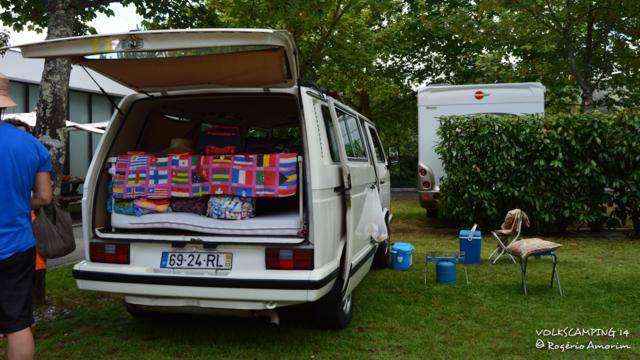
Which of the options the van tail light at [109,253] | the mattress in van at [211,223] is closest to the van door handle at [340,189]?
the mattress in van at [211,223]

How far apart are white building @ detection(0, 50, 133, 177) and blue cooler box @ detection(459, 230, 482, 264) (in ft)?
38.4

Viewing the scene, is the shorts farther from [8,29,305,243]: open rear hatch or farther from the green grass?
the green grass

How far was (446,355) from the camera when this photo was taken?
411 centimetres

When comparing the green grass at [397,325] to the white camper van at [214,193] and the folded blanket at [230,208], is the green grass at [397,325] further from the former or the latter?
the folded blanket at [230,208]

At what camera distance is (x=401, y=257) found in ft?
23.6

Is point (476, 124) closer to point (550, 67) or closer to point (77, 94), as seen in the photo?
point (550, 67)

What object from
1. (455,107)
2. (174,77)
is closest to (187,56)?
(174,77)

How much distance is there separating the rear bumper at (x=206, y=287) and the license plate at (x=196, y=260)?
4.0 inches

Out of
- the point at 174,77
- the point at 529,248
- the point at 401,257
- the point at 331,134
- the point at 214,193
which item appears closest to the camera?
the point at 214,193

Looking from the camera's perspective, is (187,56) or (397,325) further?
(397,325)

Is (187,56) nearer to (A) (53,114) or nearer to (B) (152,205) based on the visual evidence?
(B) (152,205)

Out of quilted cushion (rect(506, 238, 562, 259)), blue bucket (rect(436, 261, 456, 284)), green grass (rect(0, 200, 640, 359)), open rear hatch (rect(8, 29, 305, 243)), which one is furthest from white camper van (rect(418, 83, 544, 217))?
open rear hatch (rect(8, 29, 305, 243))

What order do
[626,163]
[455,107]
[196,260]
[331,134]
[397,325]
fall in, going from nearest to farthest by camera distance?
[196,260]
[331,134]
[397,325]
[626,163]
[455,107]

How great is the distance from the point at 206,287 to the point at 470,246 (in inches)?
176
